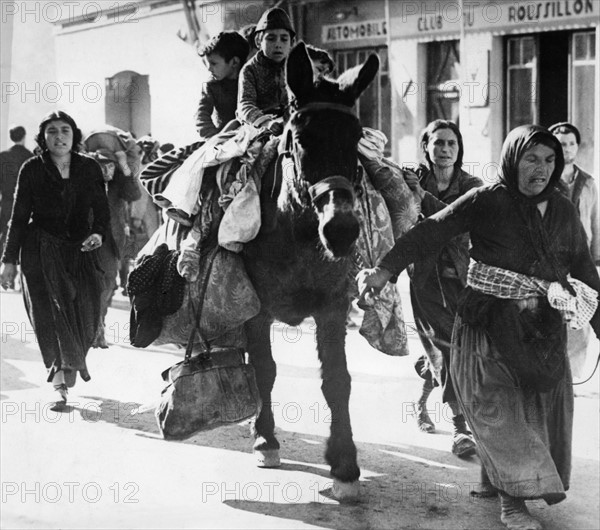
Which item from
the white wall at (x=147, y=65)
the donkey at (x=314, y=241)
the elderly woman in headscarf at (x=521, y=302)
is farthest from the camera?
the white wall at (x=147, y=65)

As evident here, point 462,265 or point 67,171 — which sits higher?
point 67,171

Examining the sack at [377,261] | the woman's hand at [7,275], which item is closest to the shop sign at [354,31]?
the woman's hand at [7,275]

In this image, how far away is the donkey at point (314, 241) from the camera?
472 centimetres

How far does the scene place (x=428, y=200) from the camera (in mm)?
6254

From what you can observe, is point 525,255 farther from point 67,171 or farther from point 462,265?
point 67,171

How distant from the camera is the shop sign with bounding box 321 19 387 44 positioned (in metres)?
17.4

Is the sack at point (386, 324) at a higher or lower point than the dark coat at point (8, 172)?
lower

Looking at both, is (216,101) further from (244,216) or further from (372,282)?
(372,282)

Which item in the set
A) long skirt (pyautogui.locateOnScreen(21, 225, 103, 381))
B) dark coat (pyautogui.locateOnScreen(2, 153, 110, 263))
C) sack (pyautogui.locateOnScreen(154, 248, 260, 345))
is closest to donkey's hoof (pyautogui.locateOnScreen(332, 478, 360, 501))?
sack (pyautogui.locateOnScreen(154, 248, 260, 345))

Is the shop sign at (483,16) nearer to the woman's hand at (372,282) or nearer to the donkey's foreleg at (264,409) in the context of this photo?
the donkey's foreleg at (264,409)

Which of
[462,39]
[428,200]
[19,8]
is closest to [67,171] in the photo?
[428,200]

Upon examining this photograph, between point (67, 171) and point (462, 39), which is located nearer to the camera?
point (67, 171)

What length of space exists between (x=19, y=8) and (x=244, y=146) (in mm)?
10502

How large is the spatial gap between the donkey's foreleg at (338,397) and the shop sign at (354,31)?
40.4 feet
